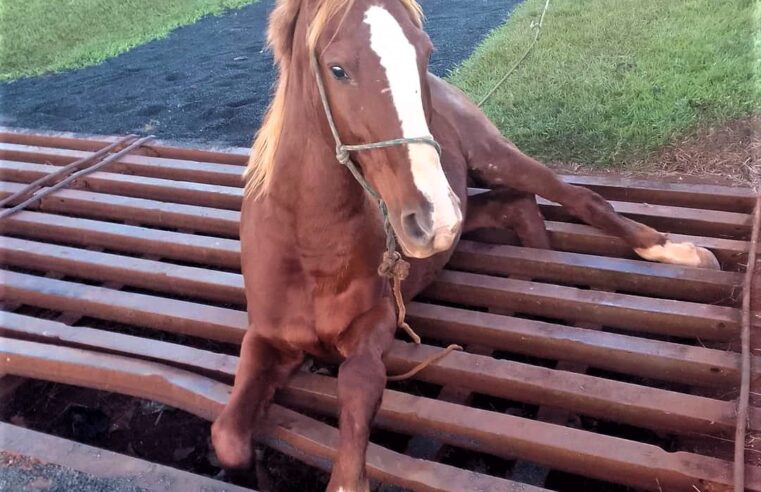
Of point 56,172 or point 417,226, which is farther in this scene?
point 56,172

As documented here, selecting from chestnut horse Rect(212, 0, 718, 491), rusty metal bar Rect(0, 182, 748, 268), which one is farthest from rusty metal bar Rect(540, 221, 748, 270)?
chestnut horse Rect(212, 0, 718, 491)

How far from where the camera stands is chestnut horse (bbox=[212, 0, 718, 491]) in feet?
4.88

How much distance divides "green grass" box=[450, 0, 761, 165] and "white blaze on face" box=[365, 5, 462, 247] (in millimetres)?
2400

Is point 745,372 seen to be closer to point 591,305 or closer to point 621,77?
point 591,305

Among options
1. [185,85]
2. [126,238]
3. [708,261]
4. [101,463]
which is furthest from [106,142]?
[708,261]

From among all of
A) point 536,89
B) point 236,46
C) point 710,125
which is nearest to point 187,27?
point 236,46

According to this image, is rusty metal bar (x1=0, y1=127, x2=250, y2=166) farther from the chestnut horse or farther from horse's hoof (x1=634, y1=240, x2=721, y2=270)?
horse's hoof (x1=634, y1=240, x2=721, y2=270)

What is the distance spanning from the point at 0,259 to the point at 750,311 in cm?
341

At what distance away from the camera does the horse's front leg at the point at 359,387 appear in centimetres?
183

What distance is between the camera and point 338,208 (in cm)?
191

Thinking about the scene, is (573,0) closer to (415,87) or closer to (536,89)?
(536,89)

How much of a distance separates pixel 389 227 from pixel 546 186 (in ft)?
4.43

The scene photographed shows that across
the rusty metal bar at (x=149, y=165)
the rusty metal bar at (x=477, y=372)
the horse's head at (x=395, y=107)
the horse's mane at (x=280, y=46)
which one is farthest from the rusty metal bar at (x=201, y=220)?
the horse's head at (x=395, y=107)

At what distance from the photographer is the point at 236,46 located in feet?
23.9
